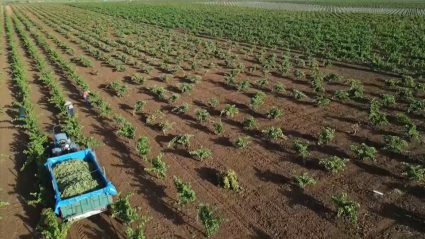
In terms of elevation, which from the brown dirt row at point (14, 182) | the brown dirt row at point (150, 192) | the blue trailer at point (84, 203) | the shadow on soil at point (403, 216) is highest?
the blue trailer at point (84, 203)

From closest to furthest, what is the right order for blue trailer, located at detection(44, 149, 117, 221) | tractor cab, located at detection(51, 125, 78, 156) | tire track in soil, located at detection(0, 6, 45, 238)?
blue trailer, located at detection(44, 149, 117, 221), tire track in soil, located at detection(0, 6, 45, 238), tractor cab, located at detection(51, 125, 78, 156)

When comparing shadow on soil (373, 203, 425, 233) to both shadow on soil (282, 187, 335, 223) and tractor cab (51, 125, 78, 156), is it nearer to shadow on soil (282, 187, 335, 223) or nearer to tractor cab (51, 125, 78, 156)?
shadow on soil (282, 187, 335, 223)

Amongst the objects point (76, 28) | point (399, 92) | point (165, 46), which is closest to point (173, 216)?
point (399, 92)

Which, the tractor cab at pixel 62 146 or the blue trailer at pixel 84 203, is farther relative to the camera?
the tractor cab at pixel 62 146

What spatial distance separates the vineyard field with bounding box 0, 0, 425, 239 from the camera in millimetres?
9094

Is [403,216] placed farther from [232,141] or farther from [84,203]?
[84,203]


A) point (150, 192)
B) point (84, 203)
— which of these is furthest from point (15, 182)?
point (150, 192)

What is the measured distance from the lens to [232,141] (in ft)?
43.4

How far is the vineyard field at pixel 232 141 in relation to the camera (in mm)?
9094

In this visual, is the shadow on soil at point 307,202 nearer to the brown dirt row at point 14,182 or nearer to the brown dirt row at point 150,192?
the brown dirt row at point 150,192

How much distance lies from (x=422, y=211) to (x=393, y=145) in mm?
2916

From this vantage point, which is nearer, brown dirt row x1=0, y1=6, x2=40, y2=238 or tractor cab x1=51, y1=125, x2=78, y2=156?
brown dirt row x1=0, y1=6, x2=40, y2=238

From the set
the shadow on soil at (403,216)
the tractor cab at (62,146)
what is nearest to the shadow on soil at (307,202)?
the shadow on soil at (403,216)

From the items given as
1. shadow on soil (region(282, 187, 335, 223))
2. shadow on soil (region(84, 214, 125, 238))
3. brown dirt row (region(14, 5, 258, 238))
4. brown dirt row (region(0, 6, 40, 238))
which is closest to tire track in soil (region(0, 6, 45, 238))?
brown dirt row (region(0, 6, 40, 238))
